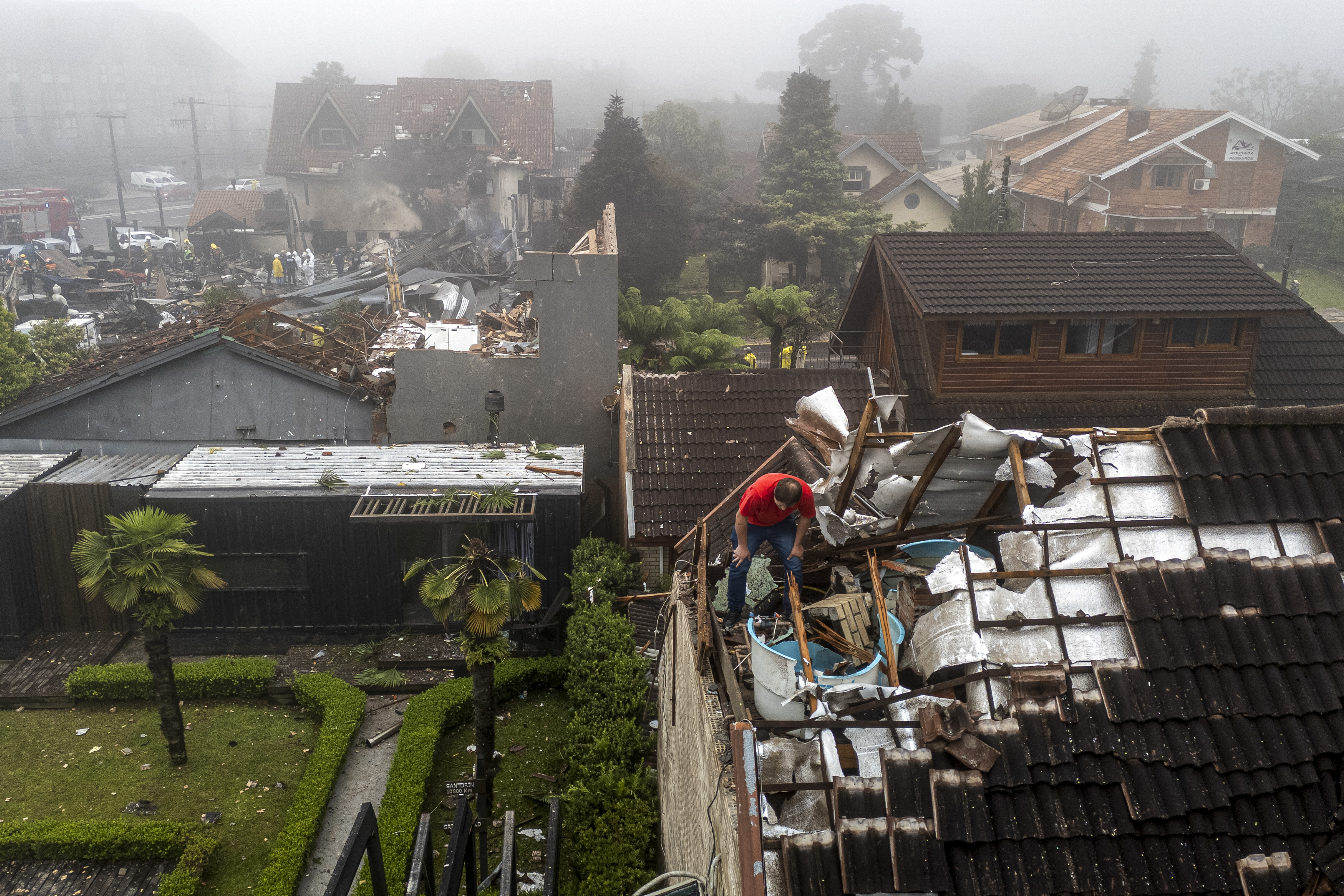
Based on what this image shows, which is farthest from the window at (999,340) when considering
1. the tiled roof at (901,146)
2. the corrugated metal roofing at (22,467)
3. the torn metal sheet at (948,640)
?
the tiled roof at (901,146)

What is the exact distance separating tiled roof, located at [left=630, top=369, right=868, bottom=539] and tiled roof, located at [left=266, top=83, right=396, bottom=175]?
45.8 metres

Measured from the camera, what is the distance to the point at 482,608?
10.8 m

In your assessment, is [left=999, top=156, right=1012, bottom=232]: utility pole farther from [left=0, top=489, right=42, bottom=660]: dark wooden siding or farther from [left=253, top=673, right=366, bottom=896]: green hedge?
[left=0, top=489, right=42, bottom=660]: dark wooden siding

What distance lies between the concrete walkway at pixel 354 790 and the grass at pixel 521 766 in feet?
2.68

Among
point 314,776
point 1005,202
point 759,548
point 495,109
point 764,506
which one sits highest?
point 495,109

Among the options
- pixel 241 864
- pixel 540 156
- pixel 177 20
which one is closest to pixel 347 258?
pixel 540 156

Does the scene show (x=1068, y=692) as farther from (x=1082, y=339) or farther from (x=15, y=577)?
(x=15, y=577)

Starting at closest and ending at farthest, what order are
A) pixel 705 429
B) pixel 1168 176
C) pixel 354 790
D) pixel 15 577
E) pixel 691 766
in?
pixel 691 766
pixel 354 790
pixel 15 577
pixel 705 429
pixel 1168 176

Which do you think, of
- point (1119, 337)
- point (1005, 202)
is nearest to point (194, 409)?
point (1119, 337)

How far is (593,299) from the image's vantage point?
18609 mm

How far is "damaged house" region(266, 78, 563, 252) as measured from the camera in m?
53.8

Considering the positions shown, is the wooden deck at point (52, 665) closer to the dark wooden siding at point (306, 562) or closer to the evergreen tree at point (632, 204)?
the dark wooden siding at point (306, 562)

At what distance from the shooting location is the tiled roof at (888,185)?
4722 cm

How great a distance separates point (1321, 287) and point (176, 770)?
5399 centimetres
